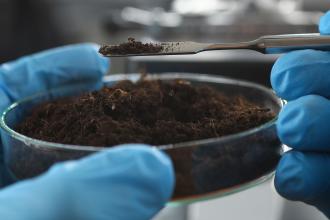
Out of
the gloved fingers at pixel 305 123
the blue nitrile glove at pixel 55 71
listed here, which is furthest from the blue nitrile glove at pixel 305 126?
the blue nitrile glove at pixel 55 71

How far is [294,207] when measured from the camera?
1.01 meters

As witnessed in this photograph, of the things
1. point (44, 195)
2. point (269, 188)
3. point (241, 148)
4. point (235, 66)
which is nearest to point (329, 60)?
point (241, 148)

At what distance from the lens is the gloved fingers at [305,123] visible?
28.9 inches

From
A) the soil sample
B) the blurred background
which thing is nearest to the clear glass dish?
the soil sample

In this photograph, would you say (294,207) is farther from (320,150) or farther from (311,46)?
(311,46)

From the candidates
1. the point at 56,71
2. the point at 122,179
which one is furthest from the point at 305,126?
the point at 56,71

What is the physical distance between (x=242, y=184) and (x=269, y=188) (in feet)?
1.56

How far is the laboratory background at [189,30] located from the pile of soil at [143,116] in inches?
11.7

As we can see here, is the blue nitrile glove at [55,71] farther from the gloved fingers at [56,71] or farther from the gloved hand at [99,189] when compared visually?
the gloved hand at [99,189]

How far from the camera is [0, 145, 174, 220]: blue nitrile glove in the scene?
501 millimetres

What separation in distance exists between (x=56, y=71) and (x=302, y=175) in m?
0.62

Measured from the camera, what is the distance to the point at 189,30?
1.87 metres

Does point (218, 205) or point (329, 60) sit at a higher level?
point (329, 60)

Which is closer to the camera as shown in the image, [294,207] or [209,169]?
[209,169]
